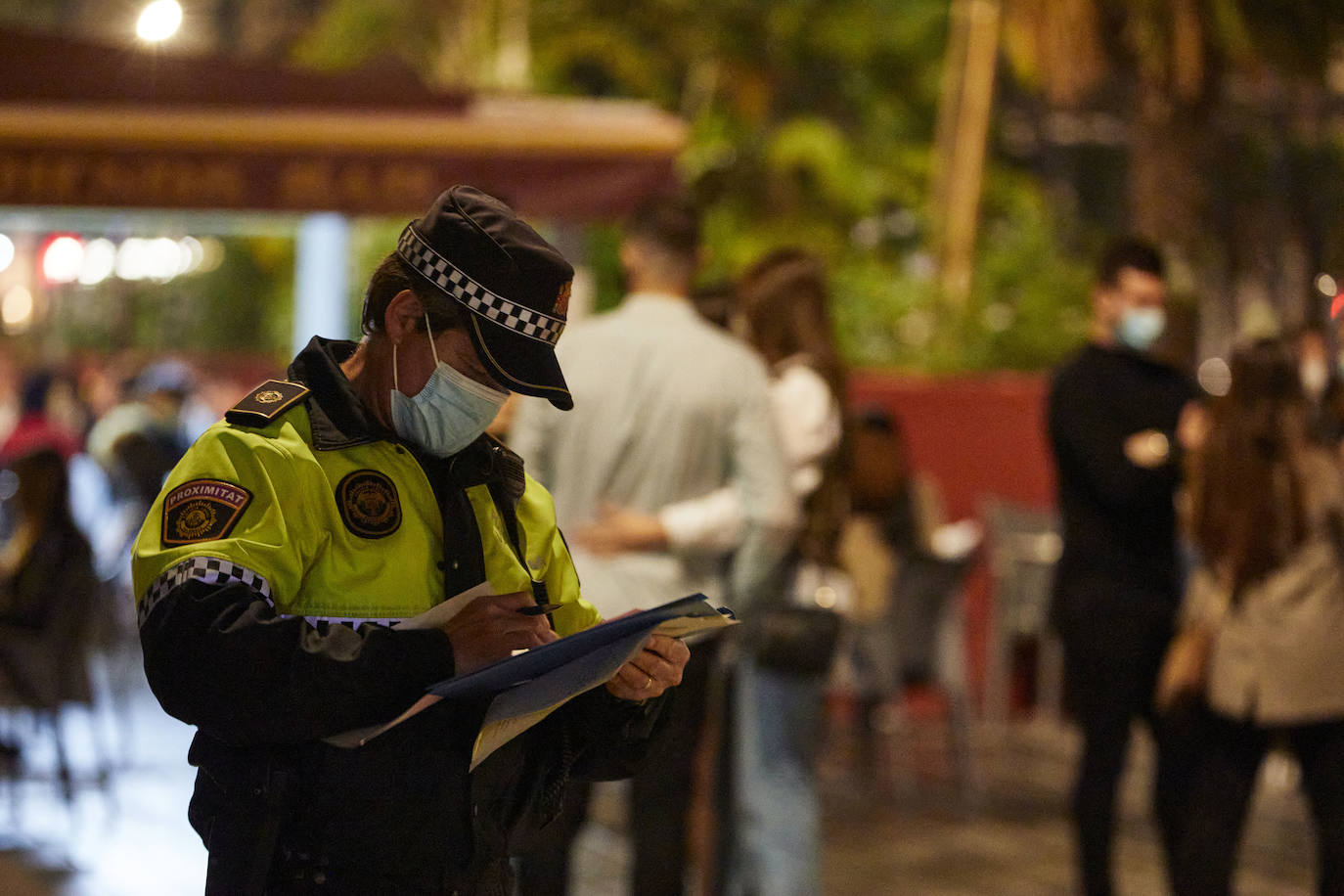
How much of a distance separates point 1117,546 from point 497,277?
121 inches

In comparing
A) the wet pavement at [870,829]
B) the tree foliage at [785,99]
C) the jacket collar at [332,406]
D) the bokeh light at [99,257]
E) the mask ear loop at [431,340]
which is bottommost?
the wet pavement at [870,829]

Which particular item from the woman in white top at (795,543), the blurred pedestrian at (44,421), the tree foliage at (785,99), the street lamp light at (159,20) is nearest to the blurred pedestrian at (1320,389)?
the woman in white top at (795,543)

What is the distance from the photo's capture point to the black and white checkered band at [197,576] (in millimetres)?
1757

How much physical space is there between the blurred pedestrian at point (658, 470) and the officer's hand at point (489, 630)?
1.94 m

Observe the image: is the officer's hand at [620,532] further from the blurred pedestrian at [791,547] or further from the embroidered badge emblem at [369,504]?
the embroidered badge emblem at [369,504]

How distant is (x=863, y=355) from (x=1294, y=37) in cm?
371

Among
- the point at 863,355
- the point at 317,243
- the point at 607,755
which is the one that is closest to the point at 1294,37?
the point at 863,355

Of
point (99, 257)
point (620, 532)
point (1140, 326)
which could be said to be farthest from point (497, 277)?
point (99, 257)

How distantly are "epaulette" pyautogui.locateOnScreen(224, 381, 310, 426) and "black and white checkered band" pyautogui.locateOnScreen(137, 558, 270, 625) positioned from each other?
0.62 ft

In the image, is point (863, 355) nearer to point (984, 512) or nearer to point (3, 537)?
point (984, 512)

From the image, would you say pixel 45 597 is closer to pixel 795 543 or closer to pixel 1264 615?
pixel 795 543

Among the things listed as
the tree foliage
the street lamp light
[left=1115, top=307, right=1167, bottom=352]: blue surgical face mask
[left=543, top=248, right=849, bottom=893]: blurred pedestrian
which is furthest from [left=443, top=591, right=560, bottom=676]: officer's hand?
the tree foliage

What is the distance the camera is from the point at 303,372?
200 centimetres

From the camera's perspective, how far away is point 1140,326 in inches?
184
